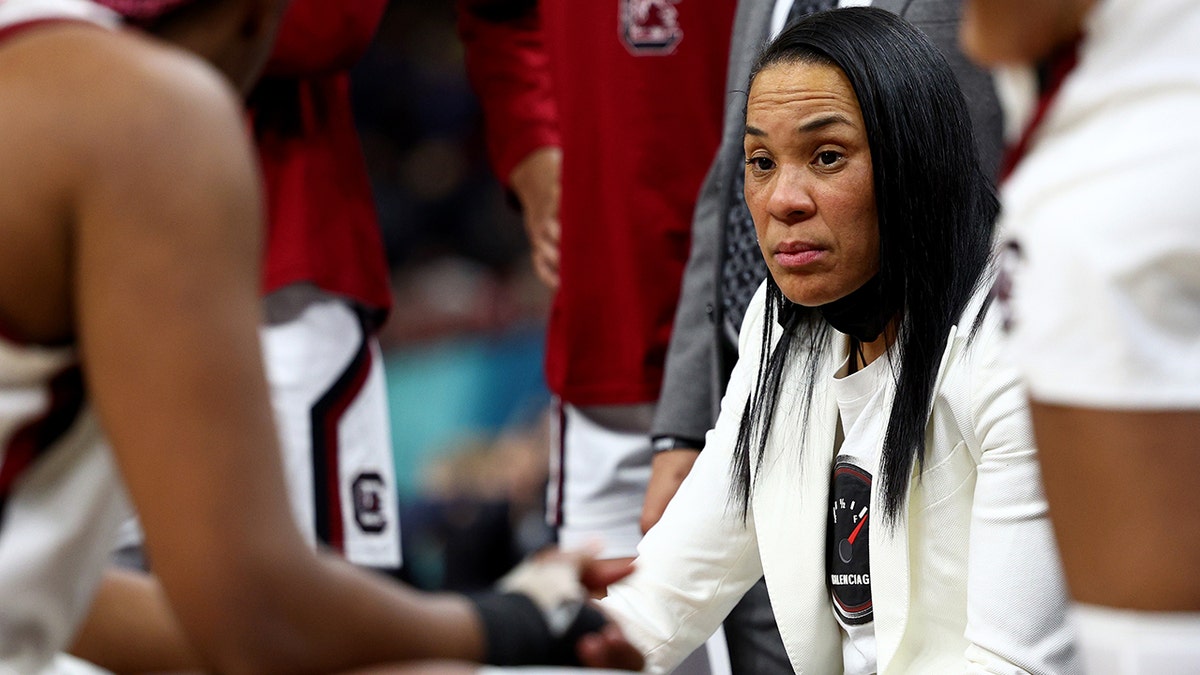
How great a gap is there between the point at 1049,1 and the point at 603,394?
1.97m

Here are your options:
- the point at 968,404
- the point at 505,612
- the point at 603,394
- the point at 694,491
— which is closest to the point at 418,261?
the point at 603,394

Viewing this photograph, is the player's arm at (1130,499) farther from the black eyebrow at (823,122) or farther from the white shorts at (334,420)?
the white shorts at (334,420)

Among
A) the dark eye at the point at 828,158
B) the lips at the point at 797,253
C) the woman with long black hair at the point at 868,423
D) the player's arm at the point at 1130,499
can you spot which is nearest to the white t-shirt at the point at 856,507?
the woman with long black hair at the point at 868,423

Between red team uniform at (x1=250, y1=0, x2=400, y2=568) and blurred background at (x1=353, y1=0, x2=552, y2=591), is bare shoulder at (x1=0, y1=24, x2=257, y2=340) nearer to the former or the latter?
red team uniform at (x1=250, y1=0, x2=400, y2=568)

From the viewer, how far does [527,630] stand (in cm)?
129

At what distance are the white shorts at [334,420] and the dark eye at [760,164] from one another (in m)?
1.03

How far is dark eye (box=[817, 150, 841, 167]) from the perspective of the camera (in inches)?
84.8

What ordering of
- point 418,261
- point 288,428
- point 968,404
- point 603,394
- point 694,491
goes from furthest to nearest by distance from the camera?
1. point 418,261
2. point 603,394
3. point 288,428
4. point 694,491
5. point 968,404

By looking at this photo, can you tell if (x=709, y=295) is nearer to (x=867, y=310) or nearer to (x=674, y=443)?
(x=674, y=443)

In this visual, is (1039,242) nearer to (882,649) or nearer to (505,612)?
(505,612)

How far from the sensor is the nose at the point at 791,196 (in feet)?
7.05

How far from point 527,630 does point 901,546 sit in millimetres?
860

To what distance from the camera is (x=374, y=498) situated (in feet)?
10.0

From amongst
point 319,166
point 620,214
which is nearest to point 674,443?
point 620,214
